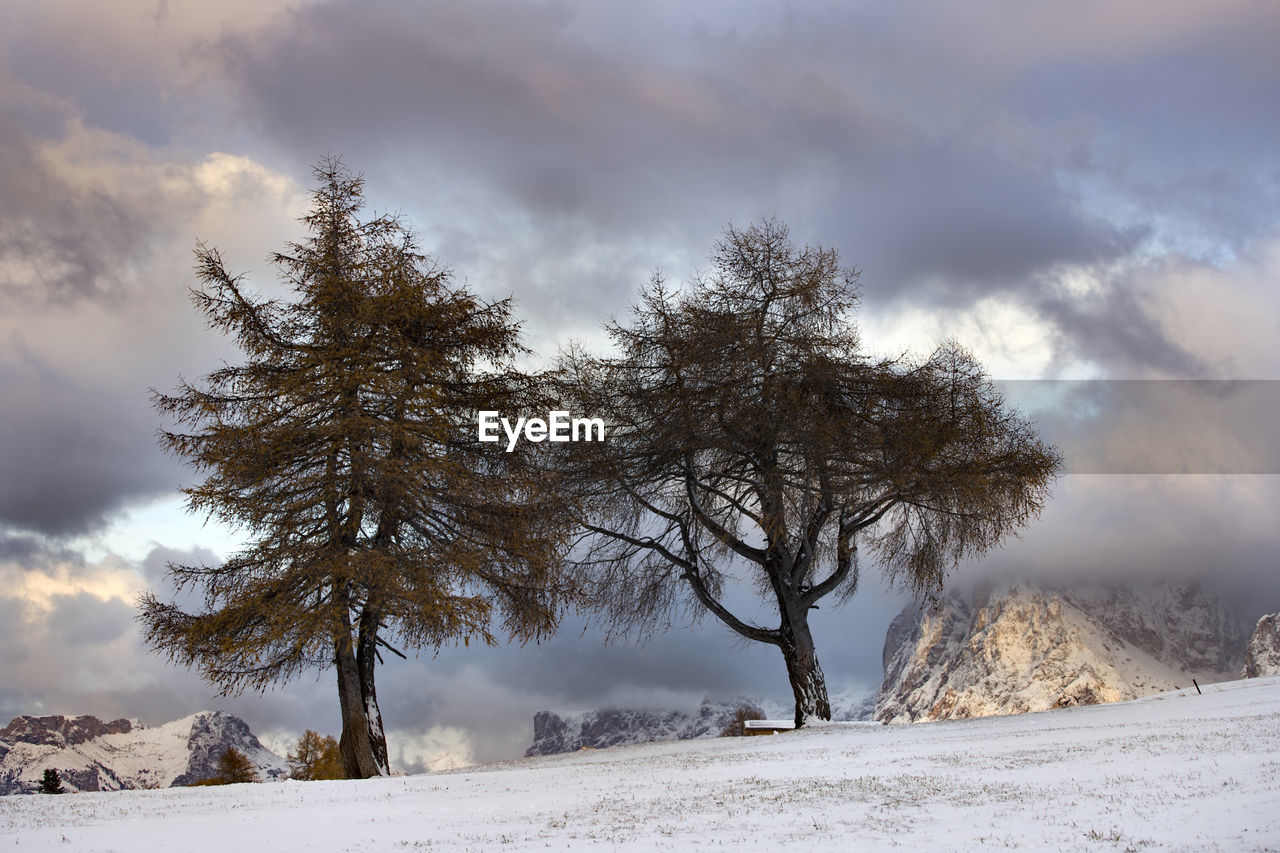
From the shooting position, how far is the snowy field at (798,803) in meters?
8.96

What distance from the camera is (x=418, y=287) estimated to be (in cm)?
2105

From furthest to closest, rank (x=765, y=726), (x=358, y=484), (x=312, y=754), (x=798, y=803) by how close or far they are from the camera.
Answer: (x=312, y=754) → (x=765, y=726) → (x=358, y=484) → (x=798, y=803)

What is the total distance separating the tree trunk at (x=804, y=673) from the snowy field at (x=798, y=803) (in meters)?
5.33

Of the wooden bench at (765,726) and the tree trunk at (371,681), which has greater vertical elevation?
the tree trunk at (371,681)

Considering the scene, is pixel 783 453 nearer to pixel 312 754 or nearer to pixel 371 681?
pixel 371 681

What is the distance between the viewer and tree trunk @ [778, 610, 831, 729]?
24031 mm

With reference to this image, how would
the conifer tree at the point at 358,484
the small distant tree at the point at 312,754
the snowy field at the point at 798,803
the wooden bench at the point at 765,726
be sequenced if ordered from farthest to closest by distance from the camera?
the small distant tree at the point at 312,754, the wooden bench at the point at 765,726, the conifer tree at the point at 358,484, the snowy field at the point at 798,803

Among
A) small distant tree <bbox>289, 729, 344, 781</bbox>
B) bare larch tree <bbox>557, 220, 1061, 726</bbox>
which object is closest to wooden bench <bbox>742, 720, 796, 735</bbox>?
bare larch tree <bbox>557, 220, 1061, 726</bbox>

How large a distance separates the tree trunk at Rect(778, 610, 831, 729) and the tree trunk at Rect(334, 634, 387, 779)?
1033 centimetres

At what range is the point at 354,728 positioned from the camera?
1970 cm

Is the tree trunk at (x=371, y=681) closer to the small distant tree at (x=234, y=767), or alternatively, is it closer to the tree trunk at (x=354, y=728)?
the tree trunk at (x=354, y=728)

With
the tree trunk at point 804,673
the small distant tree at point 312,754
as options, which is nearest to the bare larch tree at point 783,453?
the tree trunk at point 804,673

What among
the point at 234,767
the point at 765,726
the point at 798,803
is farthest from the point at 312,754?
the point at 798,803

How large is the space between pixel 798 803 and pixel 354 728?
11.6 metres
